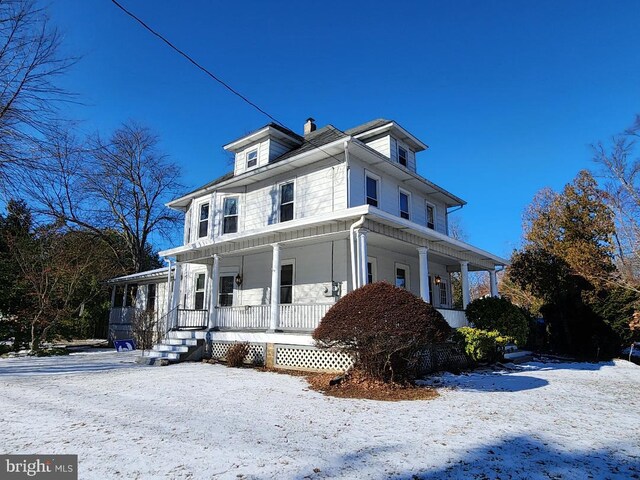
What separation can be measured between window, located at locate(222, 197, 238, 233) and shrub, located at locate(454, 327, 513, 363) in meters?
8.98

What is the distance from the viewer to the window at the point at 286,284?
13484mm

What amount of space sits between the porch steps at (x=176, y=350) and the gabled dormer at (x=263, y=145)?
675cm

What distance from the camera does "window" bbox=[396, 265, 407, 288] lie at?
14617 mm

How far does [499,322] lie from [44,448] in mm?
12170

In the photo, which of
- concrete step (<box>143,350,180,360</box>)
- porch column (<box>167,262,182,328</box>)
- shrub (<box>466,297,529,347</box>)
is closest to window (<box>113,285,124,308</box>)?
porch column (<box>167,262,182,328</box>)

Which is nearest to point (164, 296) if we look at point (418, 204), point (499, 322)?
point (418, 204)

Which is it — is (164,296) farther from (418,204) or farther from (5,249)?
(418,204)

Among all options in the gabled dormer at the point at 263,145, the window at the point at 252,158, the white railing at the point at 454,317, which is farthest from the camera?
the window at the point at 252,158

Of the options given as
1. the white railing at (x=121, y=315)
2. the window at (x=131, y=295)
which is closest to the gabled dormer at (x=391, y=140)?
the white railing at (x=121, y=315)

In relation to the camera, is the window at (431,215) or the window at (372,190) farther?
the window at (431,215)

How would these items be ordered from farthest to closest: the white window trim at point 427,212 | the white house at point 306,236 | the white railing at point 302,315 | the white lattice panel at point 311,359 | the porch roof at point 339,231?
the white window trim at point 427,212
the white house at point 306,236
the white railing at point 302,315
the porch roof at point 339,231
the white lattice panel at point 311,359

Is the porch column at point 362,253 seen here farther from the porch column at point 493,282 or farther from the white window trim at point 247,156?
the porch column at point 493,282

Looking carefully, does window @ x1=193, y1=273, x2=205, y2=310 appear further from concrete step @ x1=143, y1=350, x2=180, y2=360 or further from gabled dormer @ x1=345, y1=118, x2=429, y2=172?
gabled dormer @ x1=345, y1=118, x2=429, y2=172

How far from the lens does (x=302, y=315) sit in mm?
10852
